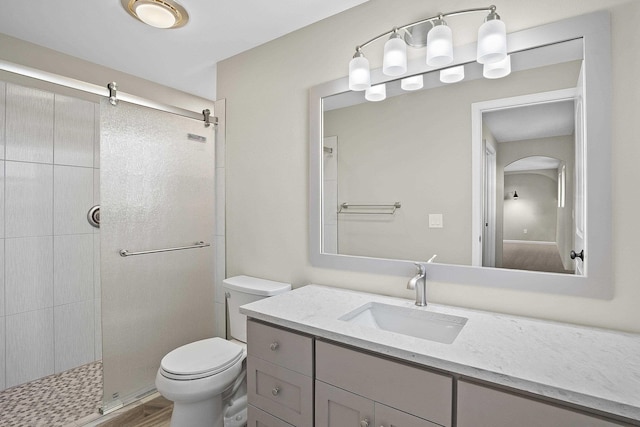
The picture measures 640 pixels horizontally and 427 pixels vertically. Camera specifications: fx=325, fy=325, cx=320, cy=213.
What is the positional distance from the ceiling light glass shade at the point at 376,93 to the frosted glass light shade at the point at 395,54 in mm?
158

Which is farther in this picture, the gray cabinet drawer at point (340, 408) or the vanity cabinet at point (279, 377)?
the vanity cabinet at point (279, 377)

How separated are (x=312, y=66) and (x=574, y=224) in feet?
5.11

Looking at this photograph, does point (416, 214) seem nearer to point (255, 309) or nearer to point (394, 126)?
point (394, 126)

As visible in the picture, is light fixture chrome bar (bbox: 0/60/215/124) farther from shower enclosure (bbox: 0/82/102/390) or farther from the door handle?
the door handle

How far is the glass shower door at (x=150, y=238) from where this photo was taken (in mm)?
2041

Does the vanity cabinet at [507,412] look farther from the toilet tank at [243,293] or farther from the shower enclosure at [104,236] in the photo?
the shower enclosure at [104,236]

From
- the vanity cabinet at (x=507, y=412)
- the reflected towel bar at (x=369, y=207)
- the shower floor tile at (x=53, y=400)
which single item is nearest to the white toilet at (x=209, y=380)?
the reflected towel bar at (x=369, y=207)

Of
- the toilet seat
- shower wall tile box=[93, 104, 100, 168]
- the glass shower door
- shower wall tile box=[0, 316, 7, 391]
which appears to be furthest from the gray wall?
shower wall tile box=[0, 316, 7, 391]

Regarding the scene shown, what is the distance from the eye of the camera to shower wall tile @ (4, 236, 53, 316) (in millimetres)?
2240

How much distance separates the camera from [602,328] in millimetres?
1200

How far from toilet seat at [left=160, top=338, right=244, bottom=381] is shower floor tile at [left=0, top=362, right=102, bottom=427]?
83 cm

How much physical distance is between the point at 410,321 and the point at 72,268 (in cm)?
259

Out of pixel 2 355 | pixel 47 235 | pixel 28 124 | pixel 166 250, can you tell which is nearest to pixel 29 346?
pixel 2 355

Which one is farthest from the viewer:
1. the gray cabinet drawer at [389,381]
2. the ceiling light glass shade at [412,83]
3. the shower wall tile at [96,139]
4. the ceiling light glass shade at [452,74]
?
the shower wall tile at [96,139]
